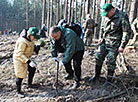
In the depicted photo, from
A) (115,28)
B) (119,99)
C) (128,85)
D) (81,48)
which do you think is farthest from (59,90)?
(115,28)

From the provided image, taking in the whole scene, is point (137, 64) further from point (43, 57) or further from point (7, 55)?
point (7, 55)

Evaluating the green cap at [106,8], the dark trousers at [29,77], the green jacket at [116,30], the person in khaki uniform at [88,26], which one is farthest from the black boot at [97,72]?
the person in khaki uniform at [88,26]

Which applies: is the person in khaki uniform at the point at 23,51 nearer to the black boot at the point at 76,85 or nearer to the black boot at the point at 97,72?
the black boot at the point at 76,85

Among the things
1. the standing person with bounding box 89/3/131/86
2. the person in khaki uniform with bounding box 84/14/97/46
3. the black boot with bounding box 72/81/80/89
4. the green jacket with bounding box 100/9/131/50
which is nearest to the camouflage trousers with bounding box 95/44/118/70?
the standing person with bounding box 89/3/131/86

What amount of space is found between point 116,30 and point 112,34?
145mm

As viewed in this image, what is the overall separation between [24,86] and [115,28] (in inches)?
121

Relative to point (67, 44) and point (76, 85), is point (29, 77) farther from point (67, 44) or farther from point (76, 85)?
point (67, 44)

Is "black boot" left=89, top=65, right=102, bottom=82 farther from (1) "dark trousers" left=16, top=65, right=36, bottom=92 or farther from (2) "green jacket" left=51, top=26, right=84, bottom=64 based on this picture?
(1) "dark trousers" left=16, top=65, right=36, bottom=92

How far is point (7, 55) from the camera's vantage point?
6.82 metres

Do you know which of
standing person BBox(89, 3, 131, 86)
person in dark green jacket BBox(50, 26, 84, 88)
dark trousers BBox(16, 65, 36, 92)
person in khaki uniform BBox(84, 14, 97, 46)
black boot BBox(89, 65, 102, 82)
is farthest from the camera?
person in khaki uniform BBox(84, 14, 97, 46)

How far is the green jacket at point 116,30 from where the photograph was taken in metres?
3.42

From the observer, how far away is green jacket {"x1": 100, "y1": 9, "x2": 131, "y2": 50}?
342 centimetres

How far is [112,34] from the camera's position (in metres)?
3.69

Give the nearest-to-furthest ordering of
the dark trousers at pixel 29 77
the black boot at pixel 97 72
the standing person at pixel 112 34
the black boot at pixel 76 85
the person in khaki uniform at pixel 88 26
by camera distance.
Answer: the standing person at pixel 112 34 < the dark trousers at pixel 29 77 < the black boot at pixel 76 85 < the black boot at pixel 97 72 < the person in khaki uniform at pixel 88 26
